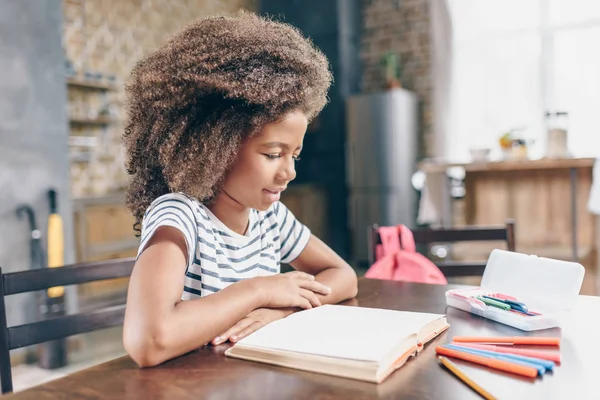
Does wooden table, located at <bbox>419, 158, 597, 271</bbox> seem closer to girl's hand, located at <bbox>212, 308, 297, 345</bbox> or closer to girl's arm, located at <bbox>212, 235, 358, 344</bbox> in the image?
girl's arm, located at <bbox>212, 235, 358, 344</bbox>

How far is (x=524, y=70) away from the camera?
5324 mm

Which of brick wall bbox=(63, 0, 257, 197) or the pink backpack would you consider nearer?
the pink backpack

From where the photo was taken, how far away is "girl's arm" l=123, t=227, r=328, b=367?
76 centimetres

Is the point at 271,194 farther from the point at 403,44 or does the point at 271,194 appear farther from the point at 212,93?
the point at 403,44

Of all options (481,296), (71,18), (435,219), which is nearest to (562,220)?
(435,219)

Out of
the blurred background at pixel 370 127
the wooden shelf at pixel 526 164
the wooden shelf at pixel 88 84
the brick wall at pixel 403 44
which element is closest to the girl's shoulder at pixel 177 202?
the blurred background at pixel 370 127

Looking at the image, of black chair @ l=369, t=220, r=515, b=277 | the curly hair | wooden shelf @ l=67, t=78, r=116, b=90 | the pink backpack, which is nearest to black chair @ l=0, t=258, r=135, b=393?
Result: the curly hair

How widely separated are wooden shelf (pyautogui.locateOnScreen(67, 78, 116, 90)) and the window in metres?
3.15

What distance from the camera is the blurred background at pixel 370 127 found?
290 cm

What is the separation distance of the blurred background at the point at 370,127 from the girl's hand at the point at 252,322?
2.20m

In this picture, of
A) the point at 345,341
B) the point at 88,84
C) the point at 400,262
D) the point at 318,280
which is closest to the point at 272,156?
the point at 318,280

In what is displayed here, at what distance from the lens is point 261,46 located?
1.00 metres

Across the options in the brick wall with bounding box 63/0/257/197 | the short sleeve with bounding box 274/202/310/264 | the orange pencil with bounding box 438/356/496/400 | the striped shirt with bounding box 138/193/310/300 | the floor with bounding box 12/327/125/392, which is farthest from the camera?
the brick wall with bounding box 63/0/257/197

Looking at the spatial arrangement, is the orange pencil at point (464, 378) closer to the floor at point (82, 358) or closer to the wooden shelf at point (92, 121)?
the floor at point (82, 358)
